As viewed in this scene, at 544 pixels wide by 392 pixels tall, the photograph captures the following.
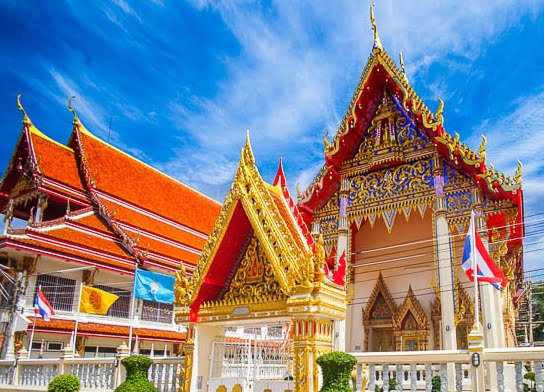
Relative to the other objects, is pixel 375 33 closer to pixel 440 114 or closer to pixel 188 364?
pixel 440 114

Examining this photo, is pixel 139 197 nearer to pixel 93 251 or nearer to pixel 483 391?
pixel 93 251

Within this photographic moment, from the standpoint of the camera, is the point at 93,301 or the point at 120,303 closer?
the point at 93,301

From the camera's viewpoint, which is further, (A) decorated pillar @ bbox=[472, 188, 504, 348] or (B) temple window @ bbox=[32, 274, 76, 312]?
(B) temple window @ bbox=[32, 274, 76, 312]

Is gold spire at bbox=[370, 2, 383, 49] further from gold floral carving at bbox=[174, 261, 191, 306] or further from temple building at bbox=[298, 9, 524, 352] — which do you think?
gold floral carving at bbox=[174, 261, 191, 306]

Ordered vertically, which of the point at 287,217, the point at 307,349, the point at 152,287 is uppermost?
the point at 287,217

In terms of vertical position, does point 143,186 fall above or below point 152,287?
above

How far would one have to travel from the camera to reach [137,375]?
7.15m

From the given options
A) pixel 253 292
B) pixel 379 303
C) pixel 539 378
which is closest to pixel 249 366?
pixel 253 292

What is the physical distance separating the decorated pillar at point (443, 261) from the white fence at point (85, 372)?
8414 millimetres

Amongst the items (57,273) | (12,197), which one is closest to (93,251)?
→ (57,273)

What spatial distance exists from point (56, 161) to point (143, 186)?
18.9ft

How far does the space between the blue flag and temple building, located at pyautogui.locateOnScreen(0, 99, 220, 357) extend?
172 cm

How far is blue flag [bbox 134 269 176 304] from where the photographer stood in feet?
49.6

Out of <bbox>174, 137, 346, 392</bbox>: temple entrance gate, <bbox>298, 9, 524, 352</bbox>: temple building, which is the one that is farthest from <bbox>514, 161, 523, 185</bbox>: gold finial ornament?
<bbox>174, 137, 346, 392</bbox>: temple entrance gate
